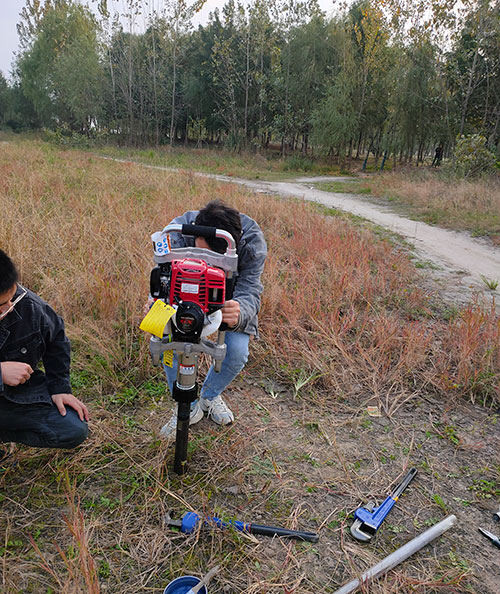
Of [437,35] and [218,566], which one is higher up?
[437,35]

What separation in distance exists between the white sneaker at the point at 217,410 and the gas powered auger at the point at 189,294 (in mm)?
685

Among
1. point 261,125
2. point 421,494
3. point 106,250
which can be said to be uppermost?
point 261,125

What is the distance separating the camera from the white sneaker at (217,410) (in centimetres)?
227

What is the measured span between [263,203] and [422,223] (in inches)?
129

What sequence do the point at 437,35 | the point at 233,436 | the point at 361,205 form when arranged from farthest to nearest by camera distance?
1. the point at 437,35
2. the point at 361,205
3. the point at 233,436

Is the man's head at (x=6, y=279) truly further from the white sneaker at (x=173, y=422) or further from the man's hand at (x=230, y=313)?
the white sneaker at (x=173, y=422)

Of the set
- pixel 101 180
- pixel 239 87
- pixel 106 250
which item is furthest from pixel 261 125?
pixel 106 250

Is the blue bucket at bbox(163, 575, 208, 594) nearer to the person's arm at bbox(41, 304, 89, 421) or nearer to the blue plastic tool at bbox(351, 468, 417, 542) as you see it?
the blue plastic tool at bbox(351, 468, 417, 542)

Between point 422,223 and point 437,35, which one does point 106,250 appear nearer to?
point 422,223

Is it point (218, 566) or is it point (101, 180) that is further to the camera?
point (101, 180)

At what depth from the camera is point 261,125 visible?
2209cm

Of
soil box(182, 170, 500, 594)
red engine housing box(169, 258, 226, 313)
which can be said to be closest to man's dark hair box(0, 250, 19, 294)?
red engine housing box(169, 258, 226, 313)

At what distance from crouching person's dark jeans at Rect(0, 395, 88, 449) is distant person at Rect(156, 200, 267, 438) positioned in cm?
46

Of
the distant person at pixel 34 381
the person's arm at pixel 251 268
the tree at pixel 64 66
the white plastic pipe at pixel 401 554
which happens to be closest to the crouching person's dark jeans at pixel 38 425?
the distant person at pixel 34 381
